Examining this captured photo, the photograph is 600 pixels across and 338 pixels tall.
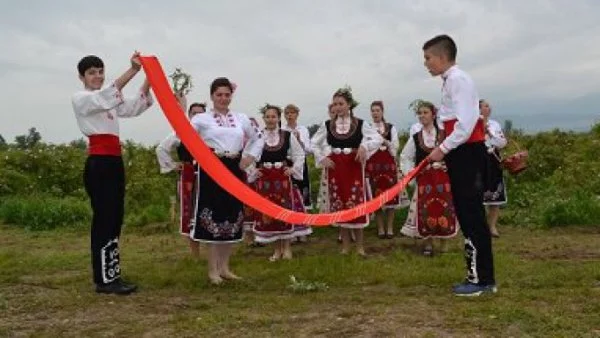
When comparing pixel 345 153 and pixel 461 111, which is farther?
pixel 345 153

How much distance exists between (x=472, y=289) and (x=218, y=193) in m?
2.17

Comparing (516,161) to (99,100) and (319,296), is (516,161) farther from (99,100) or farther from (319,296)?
Answer: (99,100)

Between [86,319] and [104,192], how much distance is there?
45.5 inches

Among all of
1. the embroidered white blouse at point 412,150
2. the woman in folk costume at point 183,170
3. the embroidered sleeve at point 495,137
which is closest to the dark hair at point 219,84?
the woman in folk costume at point 183,170

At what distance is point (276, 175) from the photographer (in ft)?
24.3

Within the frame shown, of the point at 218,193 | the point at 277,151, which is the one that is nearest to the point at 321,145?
the point at 277,151

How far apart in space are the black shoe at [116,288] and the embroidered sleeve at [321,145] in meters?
2.40

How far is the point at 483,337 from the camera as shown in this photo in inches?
162

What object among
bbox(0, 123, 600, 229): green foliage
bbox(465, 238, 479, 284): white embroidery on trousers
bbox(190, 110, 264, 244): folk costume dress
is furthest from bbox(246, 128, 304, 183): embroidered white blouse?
bbox(0, 123, 600, 229): green foliage

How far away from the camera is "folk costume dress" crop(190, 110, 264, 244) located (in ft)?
19.5

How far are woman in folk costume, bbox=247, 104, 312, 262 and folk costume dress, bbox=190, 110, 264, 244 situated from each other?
1.33 metres

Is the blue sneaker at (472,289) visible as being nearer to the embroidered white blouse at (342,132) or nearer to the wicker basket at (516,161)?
the embroidered white blouse at (342,132)

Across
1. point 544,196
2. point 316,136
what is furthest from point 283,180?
point 544,196

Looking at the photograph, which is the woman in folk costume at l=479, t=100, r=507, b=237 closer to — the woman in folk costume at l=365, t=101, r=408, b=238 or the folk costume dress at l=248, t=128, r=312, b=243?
the woman in folk costume at l=365, t=101, r=408, b=238
